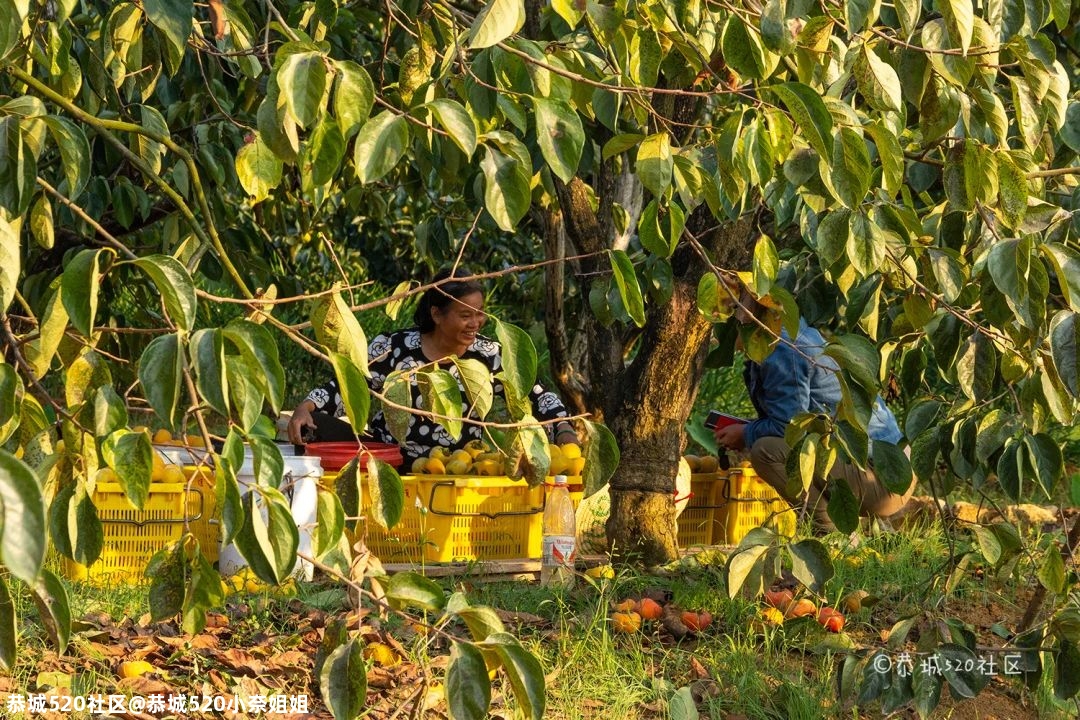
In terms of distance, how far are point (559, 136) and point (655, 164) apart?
7.3 inches

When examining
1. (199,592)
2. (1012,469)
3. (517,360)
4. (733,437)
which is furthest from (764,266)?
(733,437)

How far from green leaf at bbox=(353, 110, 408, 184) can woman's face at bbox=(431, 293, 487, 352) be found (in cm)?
296

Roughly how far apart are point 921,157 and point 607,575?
1404 mm

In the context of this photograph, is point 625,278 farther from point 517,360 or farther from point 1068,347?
point 1068,347

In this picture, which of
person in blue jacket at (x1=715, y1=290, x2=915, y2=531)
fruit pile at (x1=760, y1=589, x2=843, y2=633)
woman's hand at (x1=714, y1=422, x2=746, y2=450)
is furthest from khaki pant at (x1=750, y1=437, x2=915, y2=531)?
fruit pile at (x1=760, y1=589, x2=843, y2=633)

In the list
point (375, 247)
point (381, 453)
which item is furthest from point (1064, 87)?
point (375, 247)

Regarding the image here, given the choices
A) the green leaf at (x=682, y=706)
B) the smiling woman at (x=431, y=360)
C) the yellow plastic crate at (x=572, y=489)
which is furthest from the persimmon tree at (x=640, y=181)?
the smiling woman at (x=431, y=360)

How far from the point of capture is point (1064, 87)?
6.31 ft

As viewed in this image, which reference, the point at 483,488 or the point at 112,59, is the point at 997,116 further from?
the point at 483,488

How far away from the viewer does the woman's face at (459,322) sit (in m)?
4.43

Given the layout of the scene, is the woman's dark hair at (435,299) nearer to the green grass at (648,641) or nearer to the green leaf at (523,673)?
the green grass at (648,641)

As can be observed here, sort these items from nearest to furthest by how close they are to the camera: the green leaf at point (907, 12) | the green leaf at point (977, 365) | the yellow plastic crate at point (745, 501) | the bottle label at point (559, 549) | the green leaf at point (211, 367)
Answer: the green leaf at point (211, 367), the green leaf at point (907, 12), the green leaf at point (977, 365), the bottle label at point (559, 549), the yellow plastic crate at point (745, 501)

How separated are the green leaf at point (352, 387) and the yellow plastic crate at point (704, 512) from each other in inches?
→ 116

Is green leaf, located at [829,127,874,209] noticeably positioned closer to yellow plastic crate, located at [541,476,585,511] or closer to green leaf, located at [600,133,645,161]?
green leaf, located at [600,133,645,161]
